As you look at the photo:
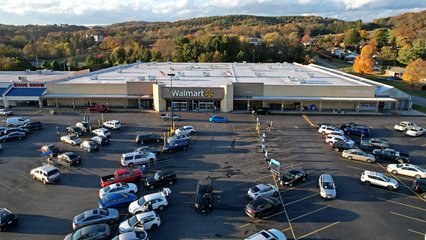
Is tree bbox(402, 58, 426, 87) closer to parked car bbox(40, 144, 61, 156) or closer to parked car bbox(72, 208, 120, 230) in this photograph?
parked car bbox(40, 144, 61, 156)

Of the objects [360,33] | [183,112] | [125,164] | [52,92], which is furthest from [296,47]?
[125,164]

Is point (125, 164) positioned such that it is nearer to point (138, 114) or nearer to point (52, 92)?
point (138, 114)

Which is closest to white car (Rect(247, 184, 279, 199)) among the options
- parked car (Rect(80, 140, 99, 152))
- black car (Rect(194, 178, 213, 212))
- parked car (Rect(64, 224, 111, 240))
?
black car (Rect(194, 178, 213, 212))

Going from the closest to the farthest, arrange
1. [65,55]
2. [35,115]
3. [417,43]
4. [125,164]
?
[125,164] < [35,115] < [417,43] < [65,55]

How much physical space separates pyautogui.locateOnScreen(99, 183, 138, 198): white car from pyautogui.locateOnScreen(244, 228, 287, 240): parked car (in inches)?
407

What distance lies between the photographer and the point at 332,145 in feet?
109

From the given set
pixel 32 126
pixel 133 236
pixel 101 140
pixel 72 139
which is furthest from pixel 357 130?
pixel 32 126

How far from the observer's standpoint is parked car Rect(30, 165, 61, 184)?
25.6 m

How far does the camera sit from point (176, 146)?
3259cm

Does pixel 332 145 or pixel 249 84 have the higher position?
pixel 249 84

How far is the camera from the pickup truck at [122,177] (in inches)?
987

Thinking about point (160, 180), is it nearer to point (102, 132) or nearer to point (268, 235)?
point (268, 235)

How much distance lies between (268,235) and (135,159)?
1551cm

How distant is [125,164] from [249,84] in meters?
26.2
